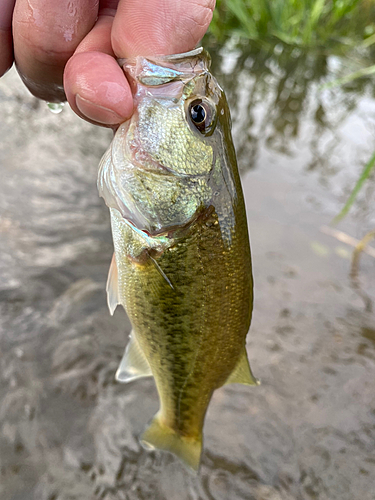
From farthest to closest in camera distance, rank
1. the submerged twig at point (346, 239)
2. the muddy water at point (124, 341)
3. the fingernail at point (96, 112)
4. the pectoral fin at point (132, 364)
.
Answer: the submerged twig at point (346, 239) < the muddy water at point (124, 341) < the pectoral fin at point (132, 364) < the fingernail at point (96, 112)

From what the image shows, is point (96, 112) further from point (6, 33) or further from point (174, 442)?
point (174, 442)

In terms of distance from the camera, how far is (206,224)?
139 cm

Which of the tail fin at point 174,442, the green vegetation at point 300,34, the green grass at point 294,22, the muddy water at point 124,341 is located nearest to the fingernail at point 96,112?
Result: the tail fin at point 174,442

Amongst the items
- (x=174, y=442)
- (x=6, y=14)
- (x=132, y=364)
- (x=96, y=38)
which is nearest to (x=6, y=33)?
(x=6, y=14)

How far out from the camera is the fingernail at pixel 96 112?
105 centimetres

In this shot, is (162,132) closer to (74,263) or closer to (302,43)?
(74,263)

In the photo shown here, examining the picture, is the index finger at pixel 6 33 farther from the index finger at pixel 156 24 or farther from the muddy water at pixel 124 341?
the muddy water at pixel 124 341

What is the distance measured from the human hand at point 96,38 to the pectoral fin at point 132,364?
Answer: 1054 millimetres

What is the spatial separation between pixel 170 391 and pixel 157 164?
102 cm

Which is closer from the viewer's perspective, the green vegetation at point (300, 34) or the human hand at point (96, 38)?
the human hand at point (96, 38)

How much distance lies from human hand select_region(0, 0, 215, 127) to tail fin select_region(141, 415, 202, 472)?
1.42 meters

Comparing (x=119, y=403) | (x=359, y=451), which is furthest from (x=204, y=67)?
(x=359, y=451)

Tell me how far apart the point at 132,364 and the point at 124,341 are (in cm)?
92

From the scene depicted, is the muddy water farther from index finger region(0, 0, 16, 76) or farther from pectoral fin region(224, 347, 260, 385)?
index finger region(0, 0, 16, 76)
